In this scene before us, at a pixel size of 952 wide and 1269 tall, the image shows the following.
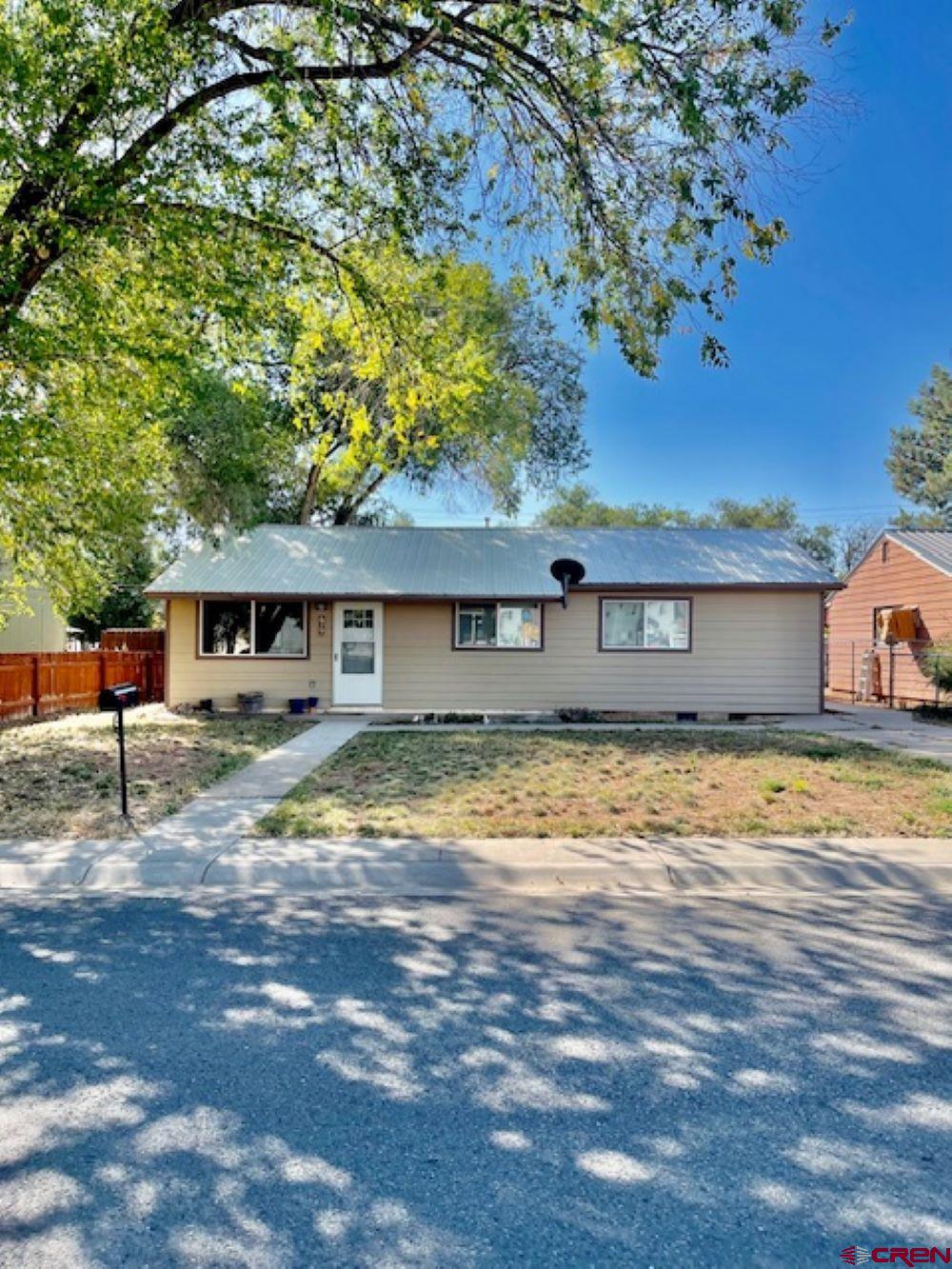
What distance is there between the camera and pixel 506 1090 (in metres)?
2.80

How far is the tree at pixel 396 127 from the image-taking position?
19.6 ft

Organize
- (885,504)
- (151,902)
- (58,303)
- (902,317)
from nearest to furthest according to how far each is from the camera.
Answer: (151,902)
(58,303)
(902,317)
(885,504)

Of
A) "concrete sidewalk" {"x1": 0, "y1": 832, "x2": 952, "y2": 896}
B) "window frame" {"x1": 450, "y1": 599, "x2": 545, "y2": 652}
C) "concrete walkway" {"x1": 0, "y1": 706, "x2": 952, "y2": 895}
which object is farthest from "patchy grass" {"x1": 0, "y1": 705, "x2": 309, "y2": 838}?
"window frame" {"x1": 450, "y1": 599, "x2": 545, "y2": 652}

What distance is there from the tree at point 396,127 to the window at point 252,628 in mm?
7867

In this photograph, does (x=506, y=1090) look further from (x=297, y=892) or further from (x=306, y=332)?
(x=306, y=332)

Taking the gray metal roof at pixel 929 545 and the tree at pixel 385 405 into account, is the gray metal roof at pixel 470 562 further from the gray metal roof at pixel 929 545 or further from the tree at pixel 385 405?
the gray metal roof at pixel 929 545

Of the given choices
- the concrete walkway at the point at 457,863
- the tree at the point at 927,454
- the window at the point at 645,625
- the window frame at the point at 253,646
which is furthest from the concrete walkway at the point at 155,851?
the tree at the point at 927,454

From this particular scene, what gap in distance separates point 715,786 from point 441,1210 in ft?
21.1

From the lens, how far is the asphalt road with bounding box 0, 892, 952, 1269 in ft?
6.95

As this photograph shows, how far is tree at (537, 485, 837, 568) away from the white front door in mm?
27799

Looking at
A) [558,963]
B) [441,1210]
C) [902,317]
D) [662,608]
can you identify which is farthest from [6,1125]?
[902,317]

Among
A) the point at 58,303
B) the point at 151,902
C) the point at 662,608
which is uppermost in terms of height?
the point at 58,303

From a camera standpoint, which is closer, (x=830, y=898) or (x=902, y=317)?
(x=830, y=898)

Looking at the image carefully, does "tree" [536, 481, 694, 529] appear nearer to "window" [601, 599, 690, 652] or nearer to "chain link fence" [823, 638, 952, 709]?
"chain link fence" [823, 638, 952, 709]
